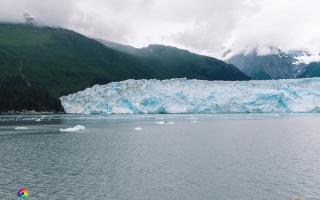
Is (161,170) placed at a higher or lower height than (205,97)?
lower

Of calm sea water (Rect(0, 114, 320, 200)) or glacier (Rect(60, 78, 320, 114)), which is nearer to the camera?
calm sea water (Rect(0, 114, 320, 200))

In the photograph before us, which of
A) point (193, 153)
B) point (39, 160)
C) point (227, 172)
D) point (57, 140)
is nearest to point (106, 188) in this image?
point (227, 172)

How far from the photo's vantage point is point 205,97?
3479 inches

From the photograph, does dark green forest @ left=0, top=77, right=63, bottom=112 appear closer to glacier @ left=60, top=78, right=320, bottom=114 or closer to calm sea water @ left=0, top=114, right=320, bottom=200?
glacier @ left=60, top=78, right=320, bottom=114

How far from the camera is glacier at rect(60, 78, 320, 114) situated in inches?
3290

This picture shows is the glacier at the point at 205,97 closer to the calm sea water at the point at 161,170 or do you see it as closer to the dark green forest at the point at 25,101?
the dark green forest at the point at 25,101

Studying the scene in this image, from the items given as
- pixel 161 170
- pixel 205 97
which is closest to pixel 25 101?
pixel 205 97

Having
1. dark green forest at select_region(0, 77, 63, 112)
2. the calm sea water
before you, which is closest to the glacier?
dark green forest at select_region(0, 77, 63, 112)

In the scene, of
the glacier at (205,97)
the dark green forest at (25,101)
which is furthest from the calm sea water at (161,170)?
the dark green forest at (25,101)

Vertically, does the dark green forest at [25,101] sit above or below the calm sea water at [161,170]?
above

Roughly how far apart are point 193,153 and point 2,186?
48.3ft

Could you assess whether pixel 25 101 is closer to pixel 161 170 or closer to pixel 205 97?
pixel 205 97

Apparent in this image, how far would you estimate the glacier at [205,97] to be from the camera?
8356cm

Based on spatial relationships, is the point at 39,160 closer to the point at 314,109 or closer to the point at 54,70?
the point at 314,109
